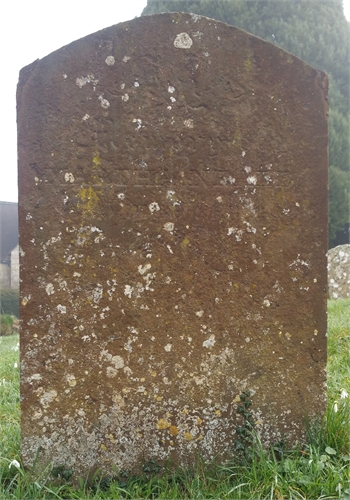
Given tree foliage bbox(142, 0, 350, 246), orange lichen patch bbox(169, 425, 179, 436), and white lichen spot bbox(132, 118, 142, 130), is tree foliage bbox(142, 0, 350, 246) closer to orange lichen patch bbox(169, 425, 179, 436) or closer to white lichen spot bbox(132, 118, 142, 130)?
white lichen spot bbox(132, 118, 142, 130)

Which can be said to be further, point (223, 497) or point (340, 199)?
point (340, 199)

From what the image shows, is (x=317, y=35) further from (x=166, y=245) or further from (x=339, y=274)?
(x=166, y=245)

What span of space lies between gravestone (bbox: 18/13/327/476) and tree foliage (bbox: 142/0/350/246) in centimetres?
1287

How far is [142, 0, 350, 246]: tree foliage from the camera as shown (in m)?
15.2

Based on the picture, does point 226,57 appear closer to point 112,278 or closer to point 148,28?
point 148,28

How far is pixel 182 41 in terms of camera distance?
2.76 m

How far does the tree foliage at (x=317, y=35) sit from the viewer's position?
1521 cm

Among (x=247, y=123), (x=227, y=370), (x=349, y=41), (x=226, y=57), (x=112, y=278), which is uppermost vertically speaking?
(x=349, y=41)

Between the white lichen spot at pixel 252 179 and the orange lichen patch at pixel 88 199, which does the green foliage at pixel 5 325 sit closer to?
the orange lichen patch at pixel 88 199

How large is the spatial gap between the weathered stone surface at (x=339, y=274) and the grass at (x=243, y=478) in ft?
29.1

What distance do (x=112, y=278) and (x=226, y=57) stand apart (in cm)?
144

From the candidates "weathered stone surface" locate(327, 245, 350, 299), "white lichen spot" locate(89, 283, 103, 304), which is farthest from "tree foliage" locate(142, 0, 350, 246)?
"white lichen spot" locate(89, 283, 103, 304)

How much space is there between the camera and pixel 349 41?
16.3m

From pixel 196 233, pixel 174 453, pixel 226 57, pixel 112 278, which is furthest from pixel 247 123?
pixel 174 453
